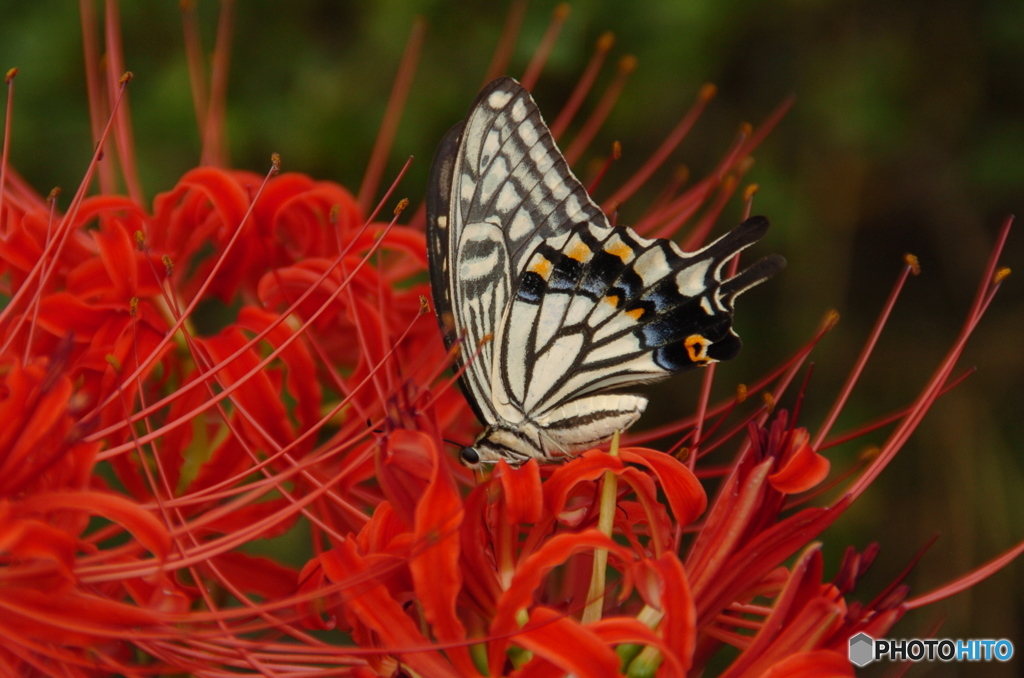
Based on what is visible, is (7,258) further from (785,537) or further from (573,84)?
(573,84)

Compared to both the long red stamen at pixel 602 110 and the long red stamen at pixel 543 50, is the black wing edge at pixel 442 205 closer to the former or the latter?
the long red stamen at pixel 602 110

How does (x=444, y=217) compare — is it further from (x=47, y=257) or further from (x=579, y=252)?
(x=47, y=257)

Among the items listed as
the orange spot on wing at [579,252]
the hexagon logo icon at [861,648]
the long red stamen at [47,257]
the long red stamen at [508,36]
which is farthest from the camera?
the long red stamen at [508,36]

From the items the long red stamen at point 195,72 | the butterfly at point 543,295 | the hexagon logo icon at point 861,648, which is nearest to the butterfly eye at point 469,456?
the butterfly at point 543,295

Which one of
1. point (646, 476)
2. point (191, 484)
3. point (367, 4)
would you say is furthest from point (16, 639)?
point (367, 4)

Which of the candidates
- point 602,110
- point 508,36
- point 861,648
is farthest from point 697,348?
point 508,36
